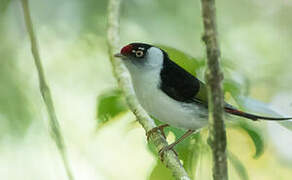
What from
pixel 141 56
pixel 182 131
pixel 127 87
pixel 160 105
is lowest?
pixel 182 131

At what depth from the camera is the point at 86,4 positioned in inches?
205

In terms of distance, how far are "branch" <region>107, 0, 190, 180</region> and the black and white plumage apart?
0.11 metres

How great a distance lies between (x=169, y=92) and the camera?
358 centimetres

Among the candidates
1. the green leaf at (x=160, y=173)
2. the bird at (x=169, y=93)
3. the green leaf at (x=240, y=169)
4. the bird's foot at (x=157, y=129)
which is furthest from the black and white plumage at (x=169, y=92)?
the green leaf at (x=240, y=169)

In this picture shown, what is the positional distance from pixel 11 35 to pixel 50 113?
7.49 ft

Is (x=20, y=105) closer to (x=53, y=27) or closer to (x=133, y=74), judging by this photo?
(x=133, y=74)

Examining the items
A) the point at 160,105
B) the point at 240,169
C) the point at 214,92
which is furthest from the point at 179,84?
the point at 214,92

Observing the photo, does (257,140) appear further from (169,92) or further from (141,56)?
(141,56)

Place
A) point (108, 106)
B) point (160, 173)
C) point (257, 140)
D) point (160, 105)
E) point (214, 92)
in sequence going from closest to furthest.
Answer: point (214, 92)
point (257, 140)
point (160, 173)
point (108, 106)
point (160, 105)

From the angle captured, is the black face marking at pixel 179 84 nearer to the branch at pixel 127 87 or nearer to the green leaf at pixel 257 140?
the branch at pixel 127 87

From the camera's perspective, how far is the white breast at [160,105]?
350 cm

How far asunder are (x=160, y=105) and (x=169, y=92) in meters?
0.14

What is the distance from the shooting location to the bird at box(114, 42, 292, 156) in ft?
11.5

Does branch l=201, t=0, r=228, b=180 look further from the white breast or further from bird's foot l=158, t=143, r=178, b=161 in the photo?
the white breast
